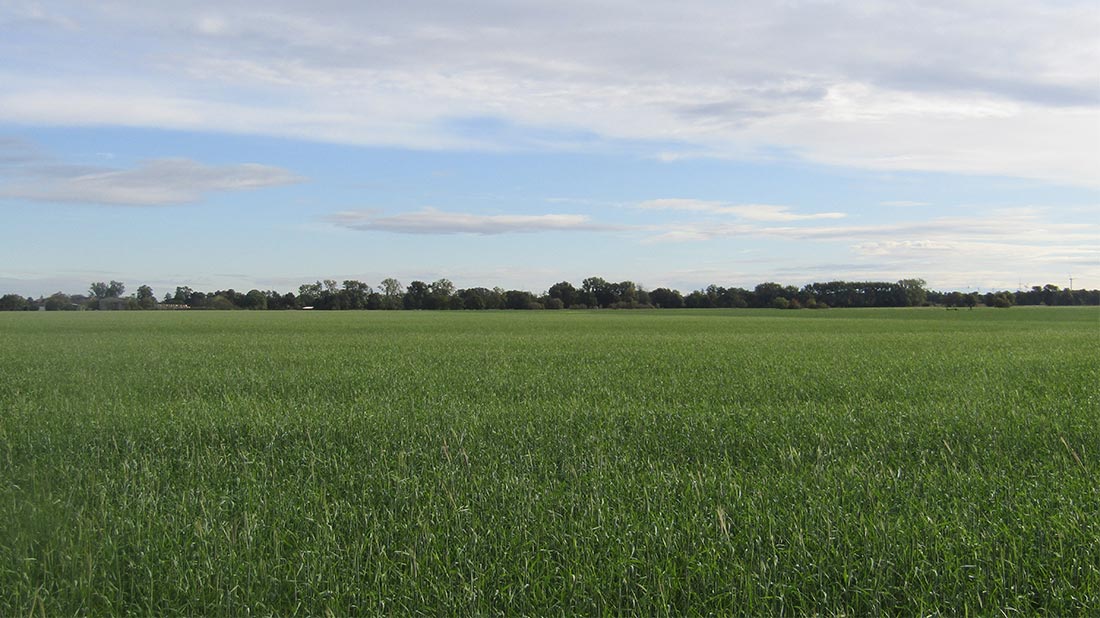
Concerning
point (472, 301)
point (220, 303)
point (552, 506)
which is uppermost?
point (472, 301)

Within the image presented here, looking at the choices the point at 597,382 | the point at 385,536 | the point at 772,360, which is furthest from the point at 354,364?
the point at 385,536

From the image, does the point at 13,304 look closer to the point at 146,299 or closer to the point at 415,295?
the point at 146,299

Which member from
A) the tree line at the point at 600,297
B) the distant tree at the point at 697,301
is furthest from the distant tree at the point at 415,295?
the distant tree at the point at 697,301

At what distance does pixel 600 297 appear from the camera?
502 ft

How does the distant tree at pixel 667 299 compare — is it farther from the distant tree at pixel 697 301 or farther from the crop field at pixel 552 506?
the crop field at pixel 552 506

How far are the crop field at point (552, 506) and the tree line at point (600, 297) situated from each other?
13283 cm

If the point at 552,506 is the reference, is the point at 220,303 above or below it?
above

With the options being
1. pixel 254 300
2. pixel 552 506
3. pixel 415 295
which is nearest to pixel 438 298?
pixel 415 295

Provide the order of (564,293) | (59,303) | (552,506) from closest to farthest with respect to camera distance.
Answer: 1. (552,506)
2. (59,303)
3. (564,293)

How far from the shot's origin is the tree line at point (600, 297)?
143250 mm

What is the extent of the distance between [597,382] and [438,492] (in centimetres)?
888

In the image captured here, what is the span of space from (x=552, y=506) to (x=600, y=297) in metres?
147

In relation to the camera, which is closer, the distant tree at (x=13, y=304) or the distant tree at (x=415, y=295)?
the distant tree at (x=13, y=304)

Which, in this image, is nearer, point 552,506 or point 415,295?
point 552,506
